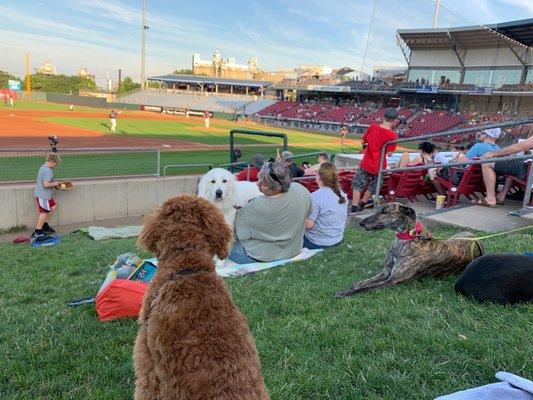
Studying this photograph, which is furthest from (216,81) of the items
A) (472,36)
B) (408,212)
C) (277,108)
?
(408,212)

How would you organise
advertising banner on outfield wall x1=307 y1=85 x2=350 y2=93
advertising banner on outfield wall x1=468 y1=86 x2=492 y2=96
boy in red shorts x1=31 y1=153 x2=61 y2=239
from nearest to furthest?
boy in red shorts x1=31 y1=153 x2=61 y2=239 → advertising banner on outfield wall x1=468 y1=86 x2=492 y2=96 → advertising banner on outfield wall x1=307 y1=85 x2=350 y2=93

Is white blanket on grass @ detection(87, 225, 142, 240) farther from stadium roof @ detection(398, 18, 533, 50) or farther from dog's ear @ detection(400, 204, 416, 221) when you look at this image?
stadium roof @ detection(398, 18, 533, 50)

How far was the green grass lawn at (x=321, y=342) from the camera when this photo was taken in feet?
8.96

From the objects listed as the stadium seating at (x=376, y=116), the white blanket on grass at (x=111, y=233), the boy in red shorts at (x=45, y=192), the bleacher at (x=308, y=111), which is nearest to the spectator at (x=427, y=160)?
the white blanket on grass at (x=111, y=233)

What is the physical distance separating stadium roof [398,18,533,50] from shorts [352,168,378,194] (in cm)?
3592

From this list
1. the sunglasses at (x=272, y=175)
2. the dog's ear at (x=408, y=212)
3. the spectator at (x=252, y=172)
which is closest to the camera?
the dog's ear at (x=408, y=212)

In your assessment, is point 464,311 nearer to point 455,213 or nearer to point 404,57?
point 455,213

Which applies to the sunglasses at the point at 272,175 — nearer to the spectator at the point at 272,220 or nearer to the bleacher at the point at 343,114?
the spectator at the point at 272,220

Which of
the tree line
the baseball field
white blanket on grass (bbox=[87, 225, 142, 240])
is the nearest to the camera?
white blanket on grass (bbox=[87, 225, 142, 240])

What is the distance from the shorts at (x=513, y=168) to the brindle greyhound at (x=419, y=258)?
3.96 metres

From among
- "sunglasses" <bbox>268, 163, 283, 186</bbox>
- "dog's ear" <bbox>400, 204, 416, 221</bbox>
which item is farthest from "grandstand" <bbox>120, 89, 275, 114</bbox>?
"dog's ear" <bbox>400, 204, 416, 221</bbox>

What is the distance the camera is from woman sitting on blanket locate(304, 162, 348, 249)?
6.26 meters

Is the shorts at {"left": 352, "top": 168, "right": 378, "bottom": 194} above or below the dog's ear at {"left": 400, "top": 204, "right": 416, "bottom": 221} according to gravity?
below

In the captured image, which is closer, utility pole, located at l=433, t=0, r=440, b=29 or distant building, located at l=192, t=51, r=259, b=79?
utility pole, located at l=433, t=0, r=440, b=29
